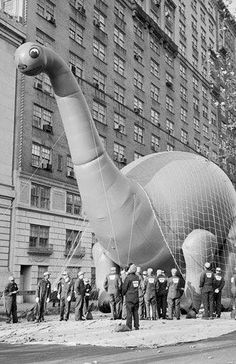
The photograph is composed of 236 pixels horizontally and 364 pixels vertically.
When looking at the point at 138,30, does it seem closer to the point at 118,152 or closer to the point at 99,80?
the point at 99,80

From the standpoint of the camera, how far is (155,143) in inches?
2021

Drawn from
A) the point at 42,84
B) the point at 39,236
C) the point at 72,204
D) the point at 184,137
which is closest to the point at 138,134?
the point at 184,137

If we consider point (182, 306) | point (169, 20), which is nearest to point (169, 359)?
point (182, 306)

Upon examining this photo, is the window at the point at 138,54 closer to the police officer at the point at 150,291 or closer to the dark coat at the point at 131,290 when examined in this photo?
the police officer at the point at 150,291

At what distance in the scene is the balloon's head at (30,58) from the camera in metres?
12.0

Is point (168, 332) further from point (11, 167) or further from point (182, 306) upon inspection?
point (11, 167)

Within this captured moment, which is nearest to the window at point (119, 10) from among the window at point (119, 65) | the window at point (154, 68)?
the window at point (119, 65)

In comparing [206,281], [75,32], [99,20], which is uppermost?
[99,20]

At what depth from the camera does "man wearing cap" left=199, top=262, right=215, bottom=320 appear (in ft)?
47.7

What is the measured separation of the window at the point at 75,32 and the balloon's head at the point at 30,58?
2771 cm

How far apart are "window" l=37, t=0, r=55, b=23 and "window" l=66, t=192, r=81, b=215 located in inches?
459

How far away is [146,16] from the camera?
51938 mm

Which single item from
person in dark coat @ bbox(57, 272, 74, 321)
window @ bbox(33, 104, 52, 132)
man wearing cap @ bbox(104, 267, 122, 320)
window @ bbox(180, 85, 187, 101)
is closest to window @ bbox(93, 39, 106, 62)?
window @ bbox(33, 104, 52, 132)

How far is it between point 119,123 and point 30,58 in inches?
1294
